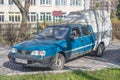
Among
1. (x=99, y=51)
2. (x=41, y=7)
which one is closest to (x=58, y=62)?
(x=99, y=51)

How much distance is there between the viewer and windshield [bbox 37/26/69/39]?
1170cm

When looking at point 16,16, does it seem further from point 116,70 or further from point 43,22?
point 116,70

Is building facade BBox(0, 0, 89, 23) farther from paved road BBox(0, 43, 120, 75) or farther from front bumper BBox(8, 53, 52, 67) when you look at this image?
front bumper BBox(8, 53, 52, 67)

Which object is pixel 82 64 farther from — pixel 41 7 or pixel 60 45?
pixel 41 7

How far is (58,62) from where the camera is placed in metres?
11.0

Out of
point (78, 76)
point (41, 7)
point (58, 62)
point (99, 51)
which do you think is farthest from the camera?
point (41, 7)

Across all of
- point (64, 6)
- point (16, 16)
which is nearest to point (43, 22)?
point (16, 16)

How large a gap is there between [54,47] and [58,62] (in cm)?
62

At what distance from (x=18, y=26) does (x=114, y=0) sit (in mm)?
35219

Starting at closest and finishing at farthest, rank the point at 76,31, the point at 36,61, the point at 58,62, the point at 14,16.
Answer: the point at 36,61, the point at 58,62, the point at 76,31, the point at 14,16

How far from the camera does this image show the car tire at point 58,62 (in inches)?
422

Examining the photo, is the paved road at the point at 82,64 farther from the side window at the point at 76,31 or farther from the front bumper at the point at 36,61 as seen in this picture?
the side window at the point at 76,31

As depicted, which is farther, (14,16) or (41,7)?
(41,7)

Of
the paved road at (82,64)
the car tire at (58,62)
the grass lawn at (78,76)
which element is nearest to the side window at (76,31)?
the paved road at (82,64)
